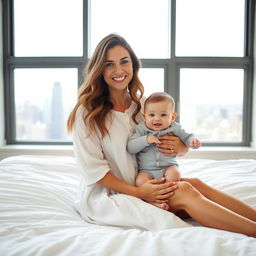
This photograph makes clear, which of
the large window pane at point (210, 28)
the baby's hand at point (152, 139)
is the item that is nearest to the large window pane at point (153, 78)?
the large window pane at point (210, 28)

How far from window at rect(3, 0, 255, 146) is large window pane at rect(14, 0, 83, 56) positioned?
0.4 inches

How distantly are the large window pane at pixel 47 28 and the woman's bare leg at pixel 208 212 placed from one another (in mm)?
2384

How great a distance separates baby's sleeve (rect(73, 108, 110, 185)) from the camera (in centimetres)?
143

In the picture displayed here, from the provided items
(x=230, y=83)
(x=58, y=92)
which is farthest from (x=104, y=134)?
(x=230, y=83)

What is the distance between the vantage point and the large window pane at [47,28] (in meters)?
3.19

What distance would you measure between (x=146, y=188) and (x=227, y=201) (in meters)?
0.41

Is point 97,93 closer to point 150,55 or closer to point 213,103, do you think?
point 150,55

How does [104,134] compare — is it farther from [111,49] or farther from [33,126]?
[33,126]

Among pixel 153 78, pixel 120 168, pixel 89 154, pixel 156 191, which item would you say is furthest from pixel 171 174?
pixel 153 78

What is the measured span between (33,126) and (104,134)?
2.13 metres

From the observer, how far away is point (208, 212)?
1.20 metres

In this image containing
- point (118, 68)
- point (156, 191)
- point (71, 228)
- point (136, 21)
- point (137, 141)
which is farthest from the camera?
point (136, 21)

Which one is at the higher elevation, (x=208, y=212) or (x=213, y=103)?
(x=213, y=103)

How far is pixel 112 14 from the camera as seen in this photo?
3.17 meters
